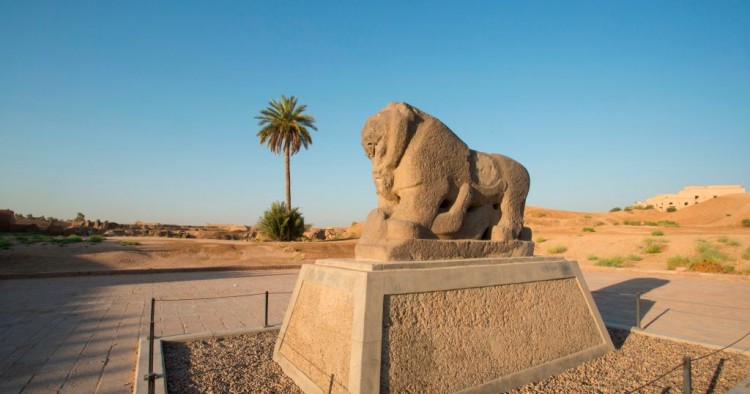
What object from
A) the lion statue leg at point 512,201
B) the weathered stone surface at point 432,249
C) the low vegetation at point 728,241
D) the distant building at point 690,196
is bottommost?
the low vegetation at point 728,241

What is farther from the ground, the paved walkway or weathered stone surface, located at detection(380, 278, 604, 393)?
weathered stone surface, located at detection(380, 278, 604, 393)

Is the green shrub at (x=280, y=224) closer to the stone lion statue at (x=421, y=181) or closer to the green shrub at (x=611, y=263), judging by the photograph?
the green shrub at (x=611, y=263)

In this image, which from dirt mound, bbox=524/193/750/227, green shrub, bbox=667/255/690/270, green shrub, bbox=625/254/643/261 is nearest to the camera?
green shrub, bbox=667/255/690/270

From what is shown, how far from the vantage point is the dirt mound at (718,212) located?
31770mm

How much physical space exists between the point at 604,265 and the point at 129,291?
50.3 ft

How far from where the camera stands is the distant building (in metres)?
54.0

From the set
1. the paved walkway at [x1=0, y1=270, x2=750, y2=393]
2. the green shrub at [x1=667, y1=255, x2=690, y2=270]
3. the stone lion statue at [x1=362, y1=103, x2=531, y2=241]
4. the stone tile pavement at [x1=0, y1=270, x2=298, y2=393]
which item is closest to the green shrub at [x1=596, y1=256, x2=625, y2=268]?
the green shrub at [x1=667, y1=255, x2=690, y2=270]

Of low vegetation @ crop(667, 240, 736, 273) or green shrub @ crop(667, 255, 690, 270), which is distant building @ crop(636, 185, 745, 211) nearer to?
low vegetation @ crop(667, 240, 736, 273)

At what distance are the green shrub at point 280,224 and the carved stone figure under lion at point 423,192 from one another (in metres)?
16.8

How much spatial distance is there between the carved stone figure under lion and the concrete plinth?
302mm

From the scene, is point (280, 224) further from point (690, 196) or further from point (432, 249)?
point (690, 196)

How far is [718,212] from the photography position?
35.2m

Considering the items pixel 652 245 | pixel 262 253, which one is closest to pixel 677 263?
pixel 652 245

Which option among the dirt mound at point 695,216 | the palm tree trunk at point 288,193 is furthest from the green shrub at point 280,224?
the dirt mound at point 695,216
